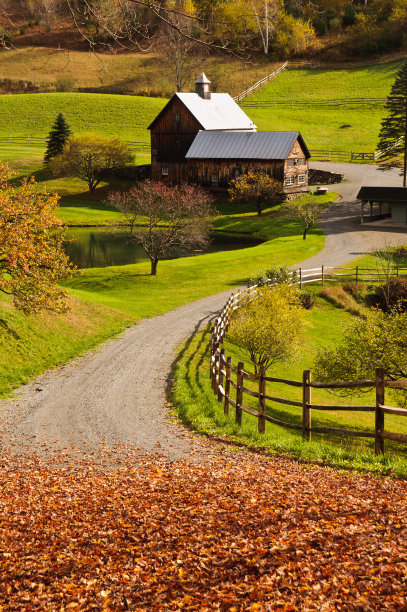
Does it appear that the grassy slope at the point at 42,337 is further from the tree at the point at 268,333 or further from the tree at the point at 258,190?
the tree at the point at 258,190

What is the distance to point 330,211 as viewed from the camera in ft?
224

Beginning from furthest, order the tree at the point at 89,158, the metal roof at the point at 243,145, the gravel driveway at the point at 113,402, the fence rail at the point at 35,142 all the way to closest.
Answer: the fence rail at the point at 35,142 < the tree at the point at 89,158 < the metal roof at the point at 243,145 < the gravel driveway at the point at 113,402

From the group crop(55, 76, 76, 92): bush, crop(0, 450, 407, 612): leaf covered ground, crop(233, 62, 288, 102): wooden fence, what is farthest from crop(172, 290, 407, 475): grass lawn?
crop(55, 76, 76, 92): bush

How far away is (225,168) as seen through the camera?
256ft

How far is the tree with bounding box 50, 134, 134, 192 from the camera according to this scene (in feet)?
267

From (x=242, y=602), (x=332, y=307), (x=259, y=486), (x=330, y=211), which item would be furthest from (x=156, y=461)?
(x=330, y=211)

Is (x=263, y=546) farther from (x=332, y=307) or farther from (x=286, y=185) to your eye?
(x=286, y=185)

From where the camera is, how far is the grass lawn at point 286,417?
43.3 feet

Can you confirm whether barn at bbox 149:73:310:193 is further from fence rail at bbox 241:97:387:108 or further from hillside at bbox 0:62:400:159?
fence rail at bbox 241:97:387:108

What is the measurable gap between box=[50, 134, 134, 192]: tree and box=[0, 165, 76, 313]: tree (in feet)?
188

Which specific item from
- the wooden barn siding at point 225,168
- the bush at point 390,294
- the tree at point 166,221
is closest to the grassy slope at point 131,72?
the wooden barn siding at point 225,168

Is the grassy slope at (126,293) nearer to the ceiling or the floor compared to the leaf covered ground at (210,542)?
nearer to the ceiling

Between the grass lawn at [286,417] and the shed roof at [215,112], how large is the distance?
53.1m

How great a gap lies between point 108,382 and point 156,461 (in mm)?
9230
